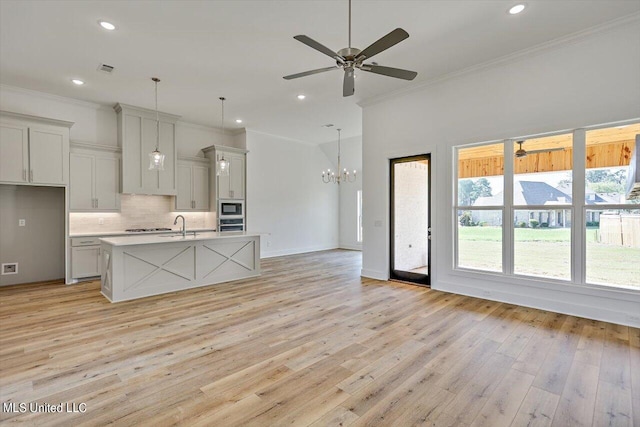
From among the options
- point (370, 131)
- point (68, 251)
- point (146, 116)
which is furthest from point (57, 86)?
point (370, 131)

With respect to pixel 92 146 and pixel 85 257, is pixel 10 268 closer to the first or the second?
pixel 85 257

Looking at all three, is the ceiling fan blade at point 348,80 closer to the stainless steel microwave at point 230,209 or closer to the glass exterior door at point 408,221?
the glass exterior door at point 408,221

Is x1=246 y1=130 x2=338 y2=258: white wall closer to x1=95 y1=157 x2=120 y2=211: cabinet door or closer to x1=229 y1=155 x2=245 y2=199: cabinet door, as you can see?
x1=229 y1=155 x2=245 y2=199: cabinet door

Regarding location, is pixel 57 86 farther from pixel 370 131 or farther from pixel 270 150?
pixel 370 131

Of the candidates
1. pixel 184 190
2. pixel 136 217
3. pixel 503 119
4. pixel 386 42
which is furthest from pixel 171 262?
pixel 503 119

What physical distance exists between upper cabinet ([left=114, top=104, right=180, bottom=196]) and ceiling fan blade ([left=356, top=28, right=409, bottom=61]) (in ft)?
17.7

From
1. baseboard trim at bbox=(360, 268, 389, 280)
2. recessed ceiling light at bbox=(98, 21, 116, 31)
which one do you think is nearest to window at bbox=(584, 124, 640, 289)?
baseboard trim at bbox=(360, 268, 389, 280)

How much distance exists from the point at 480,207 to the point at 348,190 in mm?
6090

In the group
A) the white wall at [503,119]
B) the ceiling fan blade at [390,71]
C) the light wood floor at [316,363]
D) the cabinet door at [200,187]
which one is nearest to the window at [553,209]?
the white wall at [503,119]

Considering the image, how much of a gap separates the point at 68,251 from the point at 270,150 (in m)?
5.10

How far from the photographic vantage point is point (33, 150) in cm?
516

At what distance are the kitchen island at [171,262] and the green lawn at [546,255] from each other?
3859mm

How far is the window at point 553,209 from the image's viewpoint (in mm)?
3637

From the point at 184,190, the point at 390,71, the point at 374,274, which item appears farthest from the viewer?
the point at 184,190
